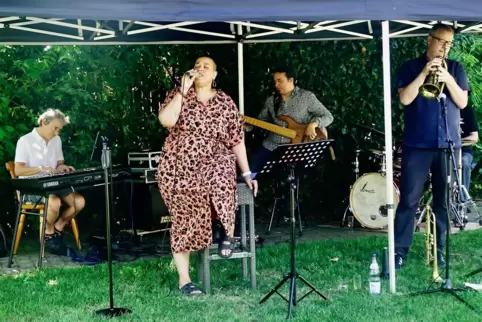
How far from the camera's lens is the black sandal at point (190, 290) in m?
4.90

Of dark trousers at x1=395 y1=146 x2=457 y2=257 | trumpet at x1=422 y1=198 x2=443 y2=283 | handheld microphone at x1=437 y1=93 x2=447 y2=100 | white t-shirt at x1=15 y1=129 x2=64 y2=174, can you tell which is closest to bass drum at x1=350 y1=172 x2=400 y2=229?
trumpet at x1=422 y1=198 x2=443 y2=283

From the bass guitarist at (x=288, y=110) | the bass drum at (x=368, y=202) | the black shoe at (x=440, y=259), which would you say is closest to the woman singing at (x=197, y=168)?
the black shoe at (x=440, y=259)

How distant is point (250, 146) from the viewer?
326 inches

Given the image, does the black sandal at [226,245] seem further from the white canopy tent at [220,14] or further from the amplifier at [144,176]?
the amplifier at [144,176]

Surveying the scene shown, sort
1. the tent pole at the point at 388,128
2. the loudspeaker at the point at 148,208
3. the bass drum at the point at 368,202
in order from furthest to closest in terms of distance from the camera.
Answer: the bass drum at the point at 368,202 < the loudspeaker at the point at 148,208 < the tent pole at the point at 388,128

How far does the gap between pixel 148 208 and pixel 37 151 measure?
1.20m

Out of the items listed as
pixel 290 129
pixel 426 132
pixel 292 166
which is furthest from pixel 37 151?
pixel 426 132

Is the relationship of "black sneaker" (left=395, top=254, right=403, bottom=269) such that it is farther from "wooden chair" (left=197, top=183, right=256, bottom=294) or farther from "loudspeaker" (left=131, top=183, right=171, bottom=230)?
"loudspeaker" (left=131, top=183, right=171, bottom=230)

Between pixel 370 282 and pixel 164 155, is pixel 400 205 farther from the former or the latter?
pixel 164 155

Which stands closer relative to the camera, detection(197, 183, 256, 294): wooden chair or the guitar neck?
detection(197, 183, 256, 294): wooden chair

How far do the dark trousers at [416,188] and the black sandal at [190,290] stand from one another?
1.63m

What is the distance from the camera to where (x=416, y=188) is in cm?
545

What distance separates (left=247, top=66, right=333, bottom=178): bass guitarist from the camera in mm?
6965

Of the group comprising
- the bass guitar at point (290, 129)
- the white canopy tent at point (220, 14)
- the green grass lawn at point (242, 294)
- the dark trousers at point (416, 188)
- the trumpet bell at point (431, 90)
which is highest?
the white canopy tent at point (220, 14)
